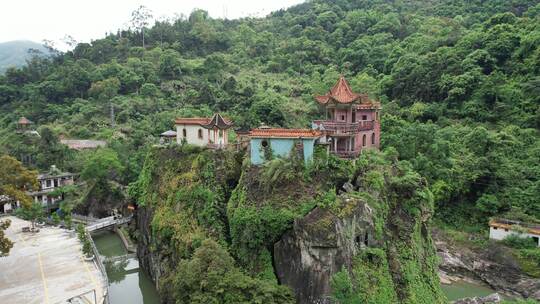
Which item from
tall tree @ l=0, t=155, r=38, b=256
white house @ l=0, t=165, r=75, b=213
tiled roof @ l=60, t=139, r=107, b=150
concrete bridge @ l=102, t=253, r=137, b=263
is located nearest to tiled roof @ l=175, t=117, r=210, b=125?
tall tree @ l=0, t=155, r=38, b=256

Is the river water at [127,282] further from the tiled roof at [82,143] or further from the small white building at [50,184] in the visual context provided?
the tiled roof at [82,143]

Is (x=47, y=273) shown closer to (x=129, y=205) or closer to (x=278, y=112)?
(x=129, y=205)

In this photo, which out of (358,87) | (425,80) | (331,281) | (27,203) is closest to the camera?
(331,281)

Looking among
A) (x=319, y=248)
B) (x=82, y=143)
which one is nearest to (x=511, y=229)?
(x=319, y=248)

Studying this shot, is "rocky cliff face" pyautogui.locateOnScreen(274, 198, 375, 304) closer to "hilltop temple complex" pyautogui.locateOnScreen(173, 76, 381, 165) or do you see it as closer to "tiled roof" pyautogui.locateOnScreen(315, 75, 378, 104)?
"hilltop temple complex" pyautogui.locateOnScreen(173, 76, 381, 165)

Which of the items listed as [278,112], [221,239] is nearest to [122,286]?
[221,239]
